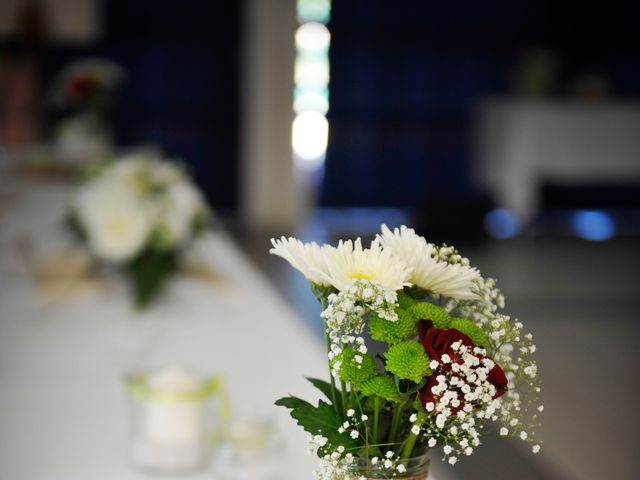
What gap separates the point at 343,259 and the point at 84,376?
3.65 feet

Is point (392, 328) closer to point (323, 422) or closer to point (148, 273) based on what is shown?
point (323, 422)

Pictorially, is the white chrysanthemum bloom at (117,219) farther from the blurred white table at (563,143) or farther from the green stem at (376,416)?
the blurred white table at (563,143)

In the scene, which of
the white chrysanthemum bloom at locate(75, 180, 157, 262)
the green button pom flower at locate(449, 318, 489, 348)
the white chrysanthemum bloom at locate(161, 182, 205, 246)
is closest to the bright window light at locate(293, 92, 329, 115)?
the white chrysanthemum bloom at locate(161, 182, 205, 246)

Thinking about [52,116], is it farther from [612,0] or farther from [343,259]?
[343,259]

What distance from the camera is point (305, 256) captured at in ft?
2.64

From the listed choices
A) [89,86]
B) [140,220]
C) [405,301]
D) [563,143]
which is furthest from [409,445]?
[563,143]

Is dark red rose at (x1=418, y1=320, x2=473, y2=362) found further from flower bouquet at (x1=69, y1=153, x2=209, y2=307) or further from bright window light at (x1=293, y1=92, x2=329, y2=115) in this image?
bright window light at (x1=293, y1=92, x2=329, y2=115)

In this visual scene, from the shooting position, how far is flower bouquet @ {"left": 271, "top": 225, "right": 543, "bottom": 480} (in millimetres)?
772

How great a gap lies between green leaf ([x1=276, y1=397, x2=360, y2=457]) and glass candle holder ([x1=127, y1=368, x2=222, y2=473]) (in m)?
0.53

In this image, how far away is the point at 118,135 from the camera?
8992 mm

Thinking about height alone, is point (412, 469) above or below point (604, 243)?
above

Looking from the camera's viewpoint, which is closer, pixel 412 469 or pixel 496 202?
pixel 412 469

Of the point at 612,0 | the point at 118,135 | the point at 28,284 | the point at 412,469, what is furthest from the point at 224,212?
the point at 412,469

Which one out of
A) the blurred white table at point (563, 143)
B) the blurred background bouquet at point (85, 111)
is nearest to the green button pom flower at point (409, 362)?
the blurred background bouquet at point (85, 111)
